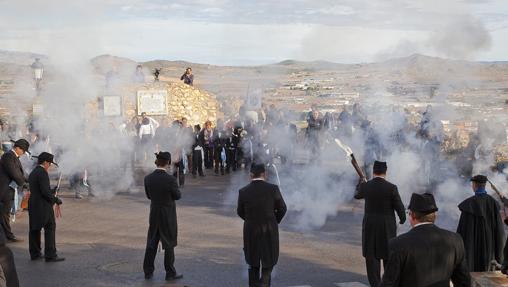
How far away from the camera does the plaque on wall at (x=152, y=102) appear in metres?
24.2

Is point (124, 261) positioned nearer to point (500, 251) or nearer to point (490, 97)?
point (500, 251)

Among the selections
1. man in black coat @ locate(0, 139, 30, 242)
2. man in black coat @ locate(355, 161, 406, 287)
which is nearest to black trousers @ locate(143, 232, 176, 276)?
man in black coat @ locate(355, 161, 406, 287)

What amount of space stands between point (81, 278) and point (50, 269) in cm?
79

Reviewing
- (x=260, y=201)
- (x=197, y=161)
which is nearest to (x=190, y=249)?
(x=260, y=201)

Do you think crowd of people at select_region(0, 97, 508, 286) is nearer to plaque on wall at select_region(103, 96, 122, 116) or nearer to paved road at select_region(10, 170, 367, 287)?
paved road at select_region(10, 170, 367, 287)

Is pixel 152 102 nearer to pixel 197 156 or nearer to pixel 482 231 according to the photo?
pixel 197 156

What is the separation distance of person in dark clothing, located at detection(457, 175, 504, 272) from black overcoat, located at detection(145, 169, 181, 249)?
4.02 meters

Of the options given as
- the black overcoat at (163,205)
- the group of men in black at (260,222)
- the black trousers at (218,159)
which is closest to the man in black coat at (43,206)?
the black overcoat at (163,205)

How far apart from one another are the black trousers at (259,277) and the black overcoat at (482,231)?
265 centimetres

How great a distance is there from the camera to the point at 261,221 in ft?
27.7

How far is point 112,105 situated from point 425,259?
19.4 metres

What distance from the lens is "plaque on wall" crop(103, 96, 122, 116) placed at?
23.1m

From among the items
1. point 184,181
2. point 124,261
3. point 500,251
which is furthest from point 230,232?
point 184,181

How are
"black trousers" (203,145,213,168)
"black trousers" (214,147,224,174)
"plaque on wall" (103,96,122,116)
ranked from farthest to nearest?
"plaque on wall" (103,96,122,116) → "black trousers" (203,145,213,168) → "black trousers" (214,147,224,174)
